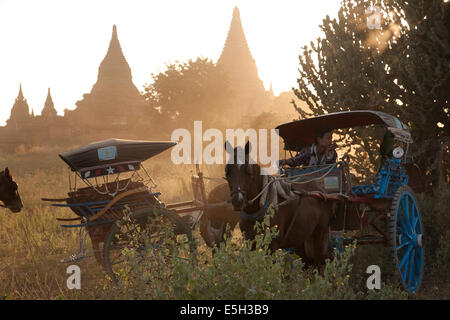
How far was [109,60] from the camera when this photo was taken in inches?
2224

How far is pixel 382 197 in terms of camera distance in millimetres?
5926

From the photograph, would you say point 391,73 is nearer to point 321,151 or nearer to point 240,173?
point 321,151

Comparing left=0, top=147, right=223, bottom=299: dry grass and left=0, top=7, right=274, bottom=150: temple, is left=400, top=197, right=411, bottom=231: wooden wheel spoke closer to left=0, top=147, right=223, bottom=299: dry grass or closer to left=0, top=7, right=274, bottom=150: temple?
left=0, top=147, right=223, bottom=299: dry grass

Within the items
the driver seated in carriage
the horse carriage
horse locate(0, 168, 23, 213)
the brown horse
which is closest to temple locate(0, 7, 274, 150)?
the driver seated in carriage

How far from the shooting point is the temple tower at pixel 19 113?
140ft

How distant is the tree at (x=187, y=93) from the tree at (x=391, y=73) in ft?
101

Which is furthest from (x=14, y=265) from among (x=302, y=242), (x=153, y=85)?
(x=153, y=85)

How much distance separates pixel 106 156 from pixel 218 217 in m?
1.84

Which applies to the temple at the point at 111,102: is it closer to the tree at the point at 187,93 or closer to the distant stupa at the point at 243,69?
the tree at the point at 187,93

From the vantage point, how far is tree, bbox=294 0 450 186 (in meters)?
8.57

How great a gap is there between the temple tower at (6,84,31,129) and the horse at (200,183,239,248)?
1633 inches

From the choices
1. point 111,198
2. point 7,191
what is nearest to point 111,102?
point 7,191
